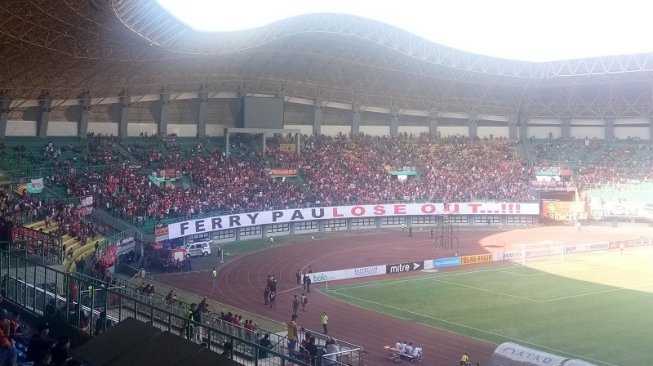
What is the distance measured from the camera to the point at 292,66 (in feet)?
215

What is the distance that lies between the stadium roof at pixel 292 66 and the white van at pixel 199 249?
13.6 m

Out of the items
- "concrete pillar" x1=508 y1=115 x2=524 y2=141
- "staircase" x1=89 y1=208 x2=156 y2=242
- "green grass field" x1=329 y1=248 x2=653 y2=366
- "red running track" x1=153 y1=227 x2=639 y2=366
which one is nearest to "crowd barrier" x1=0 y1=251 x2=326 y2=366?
"red running track" x1=153 y1=227 x2=639 y2=366

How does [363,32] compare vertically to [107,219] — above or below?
above

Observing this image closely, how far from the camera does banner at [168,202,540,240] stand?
50.2 meters

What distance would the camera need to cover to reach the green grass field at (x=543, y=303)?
28.3m

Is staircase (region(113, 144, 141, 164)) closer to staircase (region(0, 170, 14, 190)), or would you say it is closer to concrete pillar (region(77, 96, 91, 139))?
concrete pillar (region(77, 96, 91, 139))

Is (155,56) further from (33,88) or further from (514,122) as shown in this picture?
(514,122)

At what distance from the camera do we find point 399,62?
67.4m

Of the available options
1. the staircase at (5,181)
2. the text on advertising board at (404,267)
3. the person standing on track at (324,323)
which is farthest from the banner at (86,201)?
the text on advertising board at (404,267)

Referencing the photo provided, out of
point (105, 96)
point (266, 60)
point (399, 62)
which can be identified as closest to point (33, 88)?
point (105, 96)

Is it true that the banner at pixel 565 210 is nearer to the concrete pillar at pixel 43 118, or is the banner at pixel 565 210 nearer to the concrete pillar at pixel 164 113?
the concrete pillar at pixel 164 113

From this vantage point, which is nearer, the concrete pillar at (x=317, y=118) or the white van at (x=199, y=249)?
the white van at (x=199, y=249)

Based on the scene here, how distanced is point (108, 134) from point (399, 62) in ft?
92.8

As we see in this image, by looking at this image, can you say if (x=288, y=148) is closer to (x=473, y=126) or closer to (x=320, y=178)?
(x=320, y=178)
